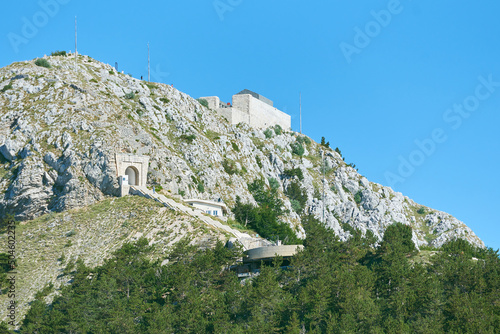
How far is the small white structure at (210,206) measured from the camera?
96.4 meters

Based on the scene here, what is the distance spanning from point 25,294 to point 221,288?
24.2 m

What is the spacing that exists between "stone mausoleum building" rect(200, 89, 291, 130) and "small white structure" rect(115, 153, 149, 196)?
143 ft

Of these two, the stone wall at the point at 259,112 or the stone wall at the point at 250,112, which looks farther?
the stone wall at the point at 259,112

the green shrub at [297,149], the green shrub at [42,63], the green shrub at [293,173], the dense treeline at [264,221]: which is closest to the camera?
the dense treeline at [264,221]

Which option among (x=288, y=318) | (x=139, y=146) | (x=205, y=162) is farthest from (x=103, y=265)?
(x=205, y=162)

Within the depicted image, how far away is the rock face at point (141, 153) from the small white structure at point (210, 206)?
4.78m

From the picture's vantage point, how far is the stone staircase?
8194 centimetres

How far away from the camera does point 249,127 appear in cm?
14262

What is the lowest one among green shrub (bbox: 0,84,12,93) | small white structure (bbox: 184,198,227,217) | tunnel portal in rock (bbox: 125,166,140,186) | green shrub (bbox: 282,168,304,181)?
small white structure (bbox: 184,198,227,217)

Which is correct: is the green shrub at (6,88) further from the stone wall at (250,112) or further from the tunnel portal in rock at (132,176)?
the stone wall at (250,112)

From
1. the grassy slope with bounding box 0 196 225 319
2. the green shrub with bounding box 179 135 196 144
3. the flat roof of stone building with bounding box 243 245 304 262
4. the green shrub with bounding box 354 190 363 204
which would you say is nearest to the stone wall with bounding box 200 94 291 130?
the green shrub with bounding box 179 135 196 144

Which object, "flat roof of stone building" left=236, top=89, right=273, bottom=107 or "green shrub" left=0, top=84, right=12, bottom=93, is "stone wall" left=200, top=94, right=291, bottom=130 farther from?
"green shrub" left=0, top=84, right=12, bottom=93

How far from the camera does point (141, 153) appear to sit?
331ft

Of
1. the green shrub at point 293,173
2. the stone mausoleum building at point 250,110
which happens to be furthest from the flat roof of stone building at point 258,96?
the green shrub at point 293,173
